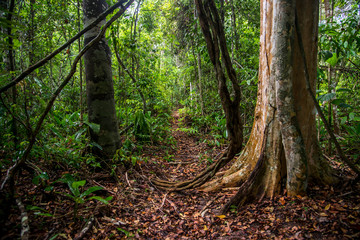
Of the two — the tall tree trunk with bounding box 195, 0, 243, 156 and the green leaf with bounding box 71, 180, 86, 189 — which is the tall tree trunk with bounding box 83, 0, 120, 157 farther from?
the tall tree trunk with bounding box 195, 0, 243, 156

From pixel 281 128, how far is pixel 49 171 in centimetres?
305

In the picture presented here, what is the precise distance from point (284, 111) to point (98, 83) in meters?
2.76

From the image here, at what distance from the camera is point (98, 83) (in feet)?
10.2

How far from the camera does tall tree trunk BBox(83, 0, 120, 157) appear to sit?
308cm

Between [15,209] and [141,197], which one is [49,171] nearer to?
[15,209]

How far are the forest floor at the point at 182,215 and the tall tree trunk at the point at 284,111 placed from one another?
8.8 inches

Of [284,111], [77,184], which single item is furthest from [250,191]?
[77,184]

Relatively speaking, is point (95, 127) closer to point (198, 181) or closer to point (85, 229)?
point (85, 229)

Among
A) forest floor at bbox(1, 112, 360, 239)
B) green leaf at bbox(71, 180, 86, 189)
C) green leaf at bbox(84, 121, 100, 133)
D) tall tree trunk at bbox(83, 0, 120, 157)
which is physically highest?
tall tree trunk at bbox(83, 0, 120, 157)

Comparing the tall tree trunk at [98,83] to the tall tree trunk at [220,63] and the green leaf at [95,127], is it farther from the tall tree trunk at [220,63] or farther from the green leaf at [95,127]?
the tall tree trunk at [220,63]

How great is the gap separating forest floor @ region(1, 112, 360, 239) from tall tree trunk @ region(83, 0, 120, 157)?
1.98ft

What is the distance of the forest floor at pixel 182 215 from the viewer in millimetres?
1759

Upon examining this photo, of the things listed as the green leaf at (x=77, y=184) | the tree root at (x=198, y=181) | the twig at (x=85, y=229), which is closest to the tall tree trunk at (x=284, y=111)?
the tree root at (x=198, y=181)

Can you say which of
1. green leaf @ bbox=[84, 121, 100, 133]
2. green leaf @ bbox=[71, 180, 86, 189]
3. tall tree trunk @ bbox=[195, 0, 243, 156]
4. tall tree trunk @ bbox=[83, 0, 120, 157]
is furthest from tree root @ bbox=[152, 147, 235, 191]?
green leaf @ bbox=[71, 180, 86, 189]
